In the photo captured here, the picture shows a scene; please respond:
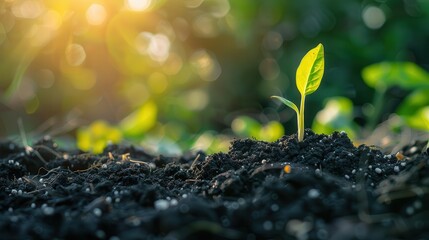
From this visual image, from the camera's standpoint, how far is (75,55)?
362 cm

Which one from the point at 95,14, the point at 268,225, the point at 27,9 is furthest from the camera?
the point at 27,9

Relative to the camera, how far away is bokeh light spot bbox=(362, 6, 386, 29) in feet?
11.9

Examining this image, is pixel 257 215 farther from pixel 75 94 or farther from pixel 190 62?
pixel 75 94

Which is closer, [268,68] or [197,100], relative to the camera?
[197,100]

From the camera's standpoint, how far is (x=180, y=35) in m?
3.62

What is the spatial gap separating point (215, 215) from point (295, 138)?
47 centimetres

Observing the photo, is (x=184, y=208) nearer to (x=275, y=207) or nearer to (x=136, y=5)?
(x=275, y=207)

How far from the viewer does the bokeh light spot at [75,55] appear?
11.5 ft

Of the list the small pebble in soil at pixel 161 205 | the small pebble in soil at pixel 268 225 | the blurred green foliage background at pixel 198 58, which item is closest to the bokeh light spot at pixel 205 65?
the blurred green foliage background at pixel 198 58

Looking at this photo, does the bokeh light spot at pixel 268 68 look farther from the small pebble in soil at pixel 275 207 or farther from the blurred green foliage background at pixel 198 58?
the small pebble in soil at pixel 275 207

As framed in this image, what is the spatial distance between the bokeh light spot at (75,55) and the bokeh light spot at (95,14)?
13.0 inches

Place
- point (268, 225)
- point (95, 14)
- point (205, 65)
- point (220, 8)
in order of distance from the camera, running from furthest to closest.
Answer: point (205, 65) → point (220, 8) → point (95, 14) → point (268, 225)

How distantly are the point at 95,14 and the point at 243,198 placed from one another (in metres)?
2.34

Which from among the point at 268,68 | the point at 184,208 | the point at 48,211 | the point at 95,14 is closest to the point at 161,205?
the point at 184,208
